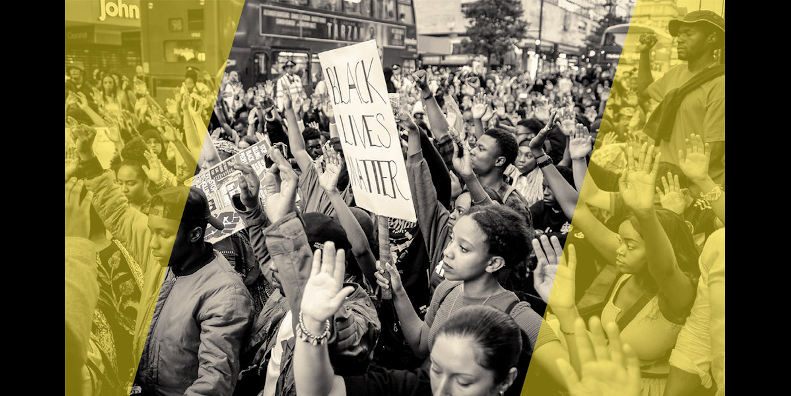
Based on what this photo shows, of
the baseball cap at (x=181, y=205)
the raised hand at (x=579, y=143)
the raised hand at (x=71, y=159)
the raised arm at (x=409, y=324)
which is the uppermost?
the raised hand at (x=579, y=143)

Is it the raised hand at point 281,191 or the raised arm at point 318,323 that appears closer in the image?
the raised arm at point 318,323

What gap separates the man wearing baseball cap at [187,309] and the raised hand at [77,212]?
0.60 metres

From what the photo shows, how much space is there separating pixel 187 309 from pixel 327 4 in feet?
43.3

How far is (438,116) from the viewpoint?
12.1ft

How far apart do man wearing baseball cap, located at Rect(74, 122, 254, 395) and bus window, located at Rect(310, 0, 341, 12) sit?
12.6 m

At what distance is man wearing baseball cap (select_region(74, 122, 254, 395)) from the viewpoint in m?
2.29

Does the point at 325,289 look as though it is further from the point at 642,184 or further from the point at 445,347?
the point at 642,184

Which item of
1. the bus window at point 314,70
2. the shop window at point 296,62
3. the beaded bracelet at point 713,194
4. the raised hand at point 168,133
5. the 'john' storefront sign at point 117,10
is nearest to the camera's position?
the beaded bracelet at point 713,194

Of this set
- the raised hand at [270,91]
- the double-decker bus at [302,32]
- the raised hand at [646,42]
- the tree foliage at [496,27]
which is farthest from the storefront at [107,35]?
the raised hand at [646,42]

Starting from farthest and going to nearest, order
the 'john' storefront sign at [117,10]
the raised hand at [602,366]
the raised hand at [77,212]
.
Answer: the 'john' storefront sign at [117,10]
the raised hand at [77,212]
the raised hand at [602,366]

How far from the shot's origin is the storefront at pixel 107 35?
14016 millimetres

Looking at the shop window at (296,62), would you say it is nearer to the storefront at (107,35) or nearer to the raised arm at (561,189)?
the storefront at (107,35)

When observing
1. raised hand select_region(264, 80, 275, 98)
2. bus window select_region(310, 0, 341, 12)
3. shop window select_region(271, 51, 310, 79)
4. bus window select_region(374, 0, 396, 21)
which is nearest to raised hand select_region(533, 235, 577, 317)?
raised hand select_region(264, 80, 275, 98)

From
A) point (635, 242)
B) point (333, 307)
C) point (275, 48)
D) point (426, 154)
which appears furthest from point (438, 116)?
point (275, 48)
